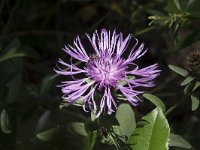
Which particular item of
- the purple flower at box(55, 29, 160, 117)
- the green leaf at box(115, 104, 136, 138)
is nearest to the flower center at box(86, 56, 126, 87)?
the purple flower at box(55, 29, 160, 117)

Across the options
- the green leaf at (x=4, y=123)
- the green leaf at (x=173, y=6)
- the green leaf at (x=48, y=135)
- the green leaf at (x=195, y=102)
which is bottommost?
the green leaf at (x=48, y=135)

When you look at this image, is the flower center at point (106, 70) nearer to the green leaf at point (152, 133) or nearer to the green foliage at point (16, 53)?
the green leaf at point (152, 133)

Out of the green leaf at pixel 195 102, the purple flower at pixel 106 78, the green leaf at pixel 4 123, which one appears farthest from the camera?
the green leaf at pixel 4 123

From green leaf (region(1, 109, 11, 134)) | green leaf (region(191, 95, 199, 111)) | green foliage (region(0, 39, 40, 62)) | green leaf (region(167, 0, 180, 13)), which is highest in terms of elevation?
green leaf (region(167, 0, 180, 13))

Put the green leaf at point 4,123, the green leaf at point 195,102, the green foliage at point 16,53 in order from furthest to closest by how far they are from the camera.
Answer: the green foliage at point 16,53
the green leaf at point 4,123
the green leaf at point 195,102

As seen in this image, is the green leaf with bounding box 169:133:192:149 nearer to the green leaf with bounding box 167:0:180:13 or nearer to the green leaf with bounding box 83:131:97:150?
the green leaf with bounding box 83:131:97:150

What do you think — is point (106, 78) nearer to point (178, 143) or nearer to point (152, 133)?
point (152, 133)

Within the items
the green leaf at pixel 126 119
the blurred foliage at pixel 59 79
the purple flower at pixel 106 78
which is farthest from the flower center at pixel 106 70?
the green leaf at pixel 126 119

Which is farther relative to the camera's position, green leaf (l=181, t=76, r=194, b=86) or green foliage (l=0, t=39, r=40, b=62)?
green foliage (l=0, t=39, r=40, b=62)

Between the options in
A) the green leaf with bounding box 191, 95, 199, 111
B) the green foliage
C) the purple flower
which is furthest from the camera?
the green foliage
